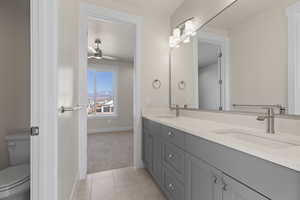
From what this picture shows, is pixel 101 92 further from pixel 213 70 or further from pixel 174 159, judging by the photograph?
pixel 174 159

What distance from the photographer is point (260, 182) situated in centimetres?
64

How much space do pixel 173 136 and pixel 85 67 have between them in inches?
62.7

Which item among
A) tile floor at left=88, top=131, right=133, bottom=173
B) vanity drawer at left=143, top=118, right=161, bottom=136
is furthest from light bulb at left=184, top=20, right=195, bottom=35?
tile floor at left=88, top=131, right=133, bottom=173

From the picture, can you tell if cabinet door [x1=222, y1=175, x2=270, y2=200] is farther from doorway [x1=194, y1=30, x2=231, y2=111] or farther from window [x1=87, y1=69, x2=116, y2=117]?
window [x1=87, y1=69, x2=116, y2=117]

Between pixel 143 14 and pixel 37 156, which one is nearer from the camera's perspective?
pixel 37 156

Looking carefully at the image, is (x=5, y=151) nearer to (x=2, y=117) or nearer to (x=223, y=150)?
(x=2, y=117)

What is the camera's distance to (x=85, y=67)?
2141 millimetres

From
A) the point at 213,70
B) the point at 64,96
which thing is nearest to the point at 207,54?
the point at 213,70

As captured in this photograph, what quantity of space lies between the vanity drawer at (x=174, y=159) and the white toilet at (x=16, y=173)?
121cm

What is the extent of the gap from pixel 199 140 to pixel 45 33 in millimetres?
1206

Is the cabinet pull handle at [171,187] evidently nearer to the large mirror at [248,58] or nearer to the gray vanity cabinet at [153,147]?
the gray vanity cabinet at [153,147]

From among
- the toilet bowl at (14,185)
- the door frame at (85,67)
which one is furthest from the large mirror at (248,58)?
the toilet bowl at (14,185)

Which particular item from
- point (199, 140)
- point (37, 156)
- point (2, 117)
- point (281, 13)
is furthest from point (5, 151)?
point (281, 13)

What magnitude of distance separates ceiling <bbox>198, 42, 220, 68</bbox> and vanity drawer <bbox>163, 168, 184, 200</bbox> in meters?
1.35
